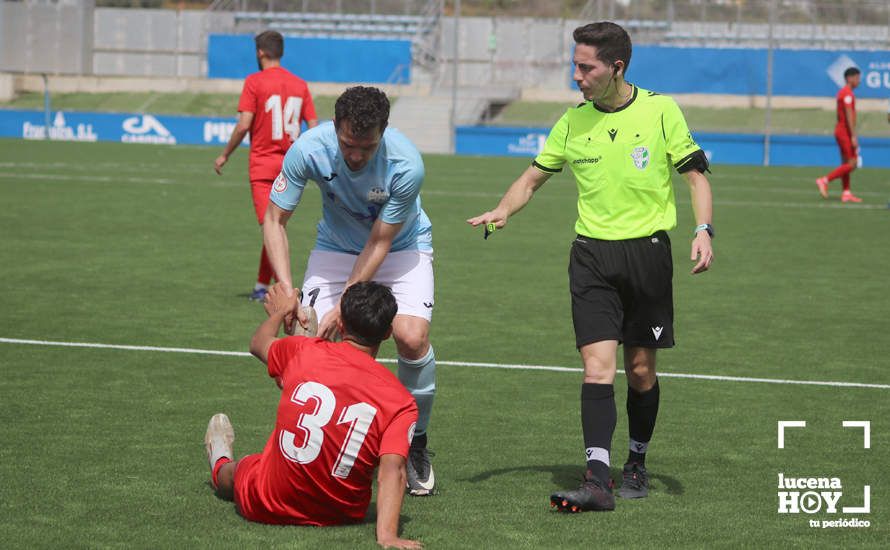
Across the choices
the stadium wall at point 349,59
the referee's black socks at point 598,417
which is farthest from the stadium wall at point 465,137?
the referee's black socks at point 598,417

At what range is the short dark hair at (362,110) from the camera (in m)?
5.70

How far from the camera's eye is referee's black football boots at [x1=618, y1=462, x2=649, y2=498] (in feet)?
20.6

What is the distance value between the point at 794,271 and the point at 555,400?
7.46m

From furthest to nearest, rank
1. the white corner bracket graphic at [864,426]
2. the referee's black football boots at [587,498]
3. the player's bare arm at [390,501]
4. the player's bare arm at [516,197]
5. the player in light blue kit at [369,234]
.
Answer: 1. the white corner bracket graphic at [864,426]
2. the player's bare arm at [516,197]
3. the player in light blue kit at [369,234]
4. the referee's black football boots at [587,498]
5. the player's bare arm at [390,501]

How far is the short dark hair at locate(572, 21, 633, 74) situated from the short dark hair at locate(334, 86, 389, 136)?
0.99m

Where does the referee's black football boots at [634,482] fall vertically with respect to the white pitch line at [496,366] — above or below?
above

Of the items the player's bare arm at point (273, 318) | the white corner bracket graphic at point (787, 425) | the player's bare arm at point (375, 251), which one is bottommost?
the white corner bracket graphic at point (787, 425)

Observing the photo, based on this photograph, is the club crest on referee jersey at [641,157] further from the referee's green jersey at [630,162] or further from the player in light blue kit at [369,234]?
the player in light blue kit at [369,234]

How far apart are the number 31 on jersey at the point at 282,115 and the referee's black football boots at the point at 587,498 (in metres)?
6.94

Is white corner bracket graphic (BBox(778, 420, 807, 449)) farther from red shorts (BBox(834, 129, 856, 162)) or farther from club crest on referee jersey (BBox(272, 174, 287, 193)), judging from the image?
red shorts (BBox(834, 129, 856, 162))

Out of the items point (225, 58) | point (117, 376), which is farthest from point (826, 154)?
point (117, 376)

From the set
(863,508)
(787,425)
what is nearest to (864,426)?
(787,425)

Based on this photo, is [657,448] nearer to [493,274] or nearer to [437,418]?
[437,418]

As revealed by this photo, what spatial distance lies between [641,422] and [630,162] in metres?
1.24
